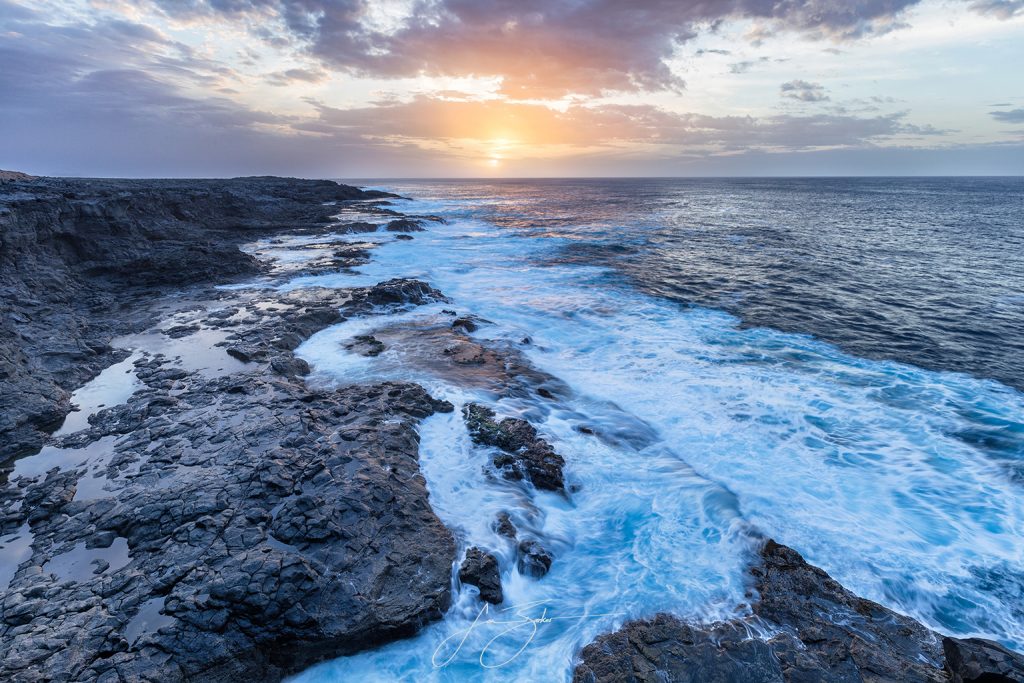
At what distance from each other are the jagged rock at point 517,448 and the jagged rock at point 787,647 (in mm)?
3120

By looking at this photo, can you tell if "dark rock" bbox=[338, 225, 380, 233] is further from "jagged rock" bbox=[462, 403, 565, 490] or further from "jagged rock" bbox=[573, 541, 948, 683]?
"jagged rock" bbox=[573, 541, 948, 683]

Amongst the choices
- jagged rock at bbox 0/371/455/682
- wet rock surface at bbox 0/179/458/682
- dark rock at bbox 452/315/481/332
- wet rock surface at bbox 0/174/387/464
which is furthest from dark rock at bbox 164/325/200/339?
dark rock at bbox 452/315/481/332

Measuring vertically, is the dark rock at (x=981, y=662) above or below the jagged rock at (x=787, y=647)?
above

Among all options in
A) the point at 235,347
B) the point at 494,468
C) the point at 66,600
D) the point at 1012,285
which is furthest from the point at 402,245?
the point at 1012,285

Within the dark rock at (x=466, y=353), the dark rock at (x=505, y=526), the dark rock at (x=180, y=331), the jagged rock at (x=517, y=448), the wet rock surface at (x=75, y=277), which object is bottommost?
the dark rock at (x=505, y=526)

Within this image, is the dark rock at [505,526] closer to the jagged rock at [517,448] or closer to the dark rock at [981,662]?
the jagged rock at [517,448]

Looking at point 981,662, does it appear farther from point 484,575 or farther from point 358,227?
point 358,227

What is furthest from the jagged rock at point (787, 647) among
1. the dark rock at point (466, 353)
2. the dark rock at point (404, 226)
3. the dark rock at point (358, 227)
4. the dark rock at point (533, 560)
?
the dark rock at point (404, 226)

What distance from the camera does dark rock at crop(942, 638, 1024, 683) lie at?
4645mm

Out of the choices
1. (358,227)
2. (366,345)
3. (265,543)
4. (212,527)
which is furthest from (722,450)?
(358,227)

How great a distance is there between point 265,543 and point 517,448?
465 centimetres

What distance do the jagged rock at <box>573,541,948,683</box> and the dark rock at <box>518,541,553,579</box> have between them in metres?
1.33

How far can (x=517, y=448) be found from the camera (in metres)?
9.09

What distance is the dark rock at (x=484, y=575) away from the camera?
6125 millimetres
